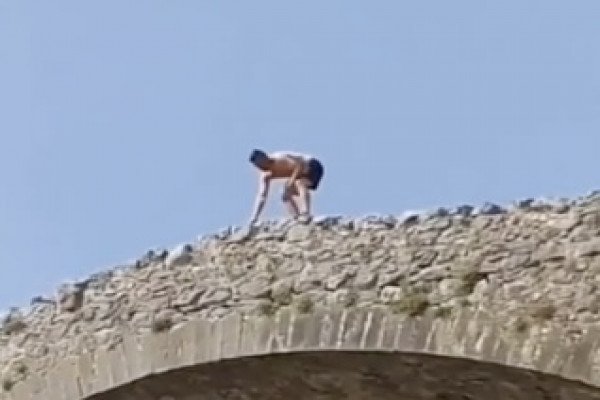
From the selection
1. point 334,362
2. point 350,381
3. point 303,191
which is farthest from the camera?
point 303,191

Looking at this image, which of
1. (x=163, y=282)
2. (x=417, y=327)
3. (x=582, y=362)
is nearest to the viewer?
(x=582, y=362)

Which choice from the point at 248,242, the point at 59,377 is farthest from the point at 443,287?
the point at 59,377

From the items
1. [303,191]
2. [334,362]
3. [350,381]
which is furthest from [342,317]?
[303,191]

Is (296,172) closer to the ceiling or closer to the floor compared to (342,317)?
closer to the ceiling

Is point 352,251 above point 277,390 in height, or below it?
above

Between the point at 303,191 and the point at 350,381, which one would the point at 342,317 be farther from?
the point at 303,191

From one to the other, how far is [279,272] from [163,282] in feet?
1.78

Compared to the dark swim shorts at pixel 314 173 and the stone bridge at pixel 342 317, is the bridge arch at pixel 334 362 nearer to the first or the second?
the stone bridge at pixel 342 317

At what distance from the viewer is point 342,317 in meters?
5.87

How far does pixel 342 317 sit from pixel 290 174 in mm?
1228

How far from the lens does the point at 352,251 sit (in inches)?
238

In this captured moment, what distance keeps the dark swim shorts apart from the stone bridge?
23.8 inches

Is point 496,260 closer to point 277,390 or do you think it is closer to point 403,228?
point 403,228

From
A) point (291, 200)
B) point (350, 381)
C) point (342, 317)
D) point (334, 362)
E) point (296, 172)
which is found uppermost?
point (296, 172)
